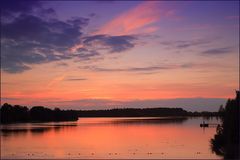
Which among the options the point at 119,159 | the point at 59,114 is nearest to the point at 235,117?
the point at 119,159

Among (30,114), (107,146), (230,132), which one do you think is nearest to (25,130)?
(107,146)

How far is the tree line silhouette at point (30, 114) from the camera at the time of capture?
138m

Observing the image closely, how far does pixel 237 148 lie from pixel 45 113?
13118 cm

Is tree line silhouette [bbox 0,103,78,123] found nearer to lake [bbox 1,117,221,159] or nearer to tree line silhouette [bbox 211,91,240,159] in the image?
lake [bbox 1,117,221,159]

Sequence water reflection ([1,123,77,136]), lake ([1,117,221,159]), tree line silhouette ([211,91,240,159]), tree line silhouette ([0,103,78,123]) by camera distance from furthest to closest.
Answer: tree line silhouette ([0,103,78,123]) → water reflection ([1,123,77,136]) → tree line silhouette ([211,91,240,159]) → lake ([1,117,221,159])

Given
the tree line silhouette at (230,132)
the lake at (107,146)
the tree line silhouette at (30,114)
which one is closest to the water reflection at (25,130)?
the lake at (107,146)

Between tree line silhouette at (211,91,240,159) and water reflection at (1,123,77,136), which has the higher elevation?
tree line silhouette at (211,91,240,159)

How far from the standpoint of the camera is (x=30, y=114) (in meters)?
158

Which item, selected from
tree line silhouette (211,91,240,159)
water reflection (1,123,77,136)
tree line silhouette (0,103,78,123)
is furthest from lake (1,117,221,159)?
tree line silhouette (0,103,78,123)

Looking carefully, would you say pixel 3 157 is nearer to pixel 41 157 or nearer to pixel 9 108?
pixel 41 157

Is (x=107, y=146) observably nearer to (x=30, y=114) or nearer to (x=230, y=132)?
(x=230, y=132)

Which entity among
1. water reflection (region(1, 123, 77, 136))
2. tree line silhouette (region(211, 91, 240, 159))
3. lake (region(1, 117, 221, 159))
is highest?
tree line silhouette (region(211, 91, 240, 159))

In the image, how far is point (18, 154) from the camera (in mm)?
37969

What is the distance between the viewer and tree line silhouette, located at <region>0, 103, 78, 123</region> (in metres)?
138
